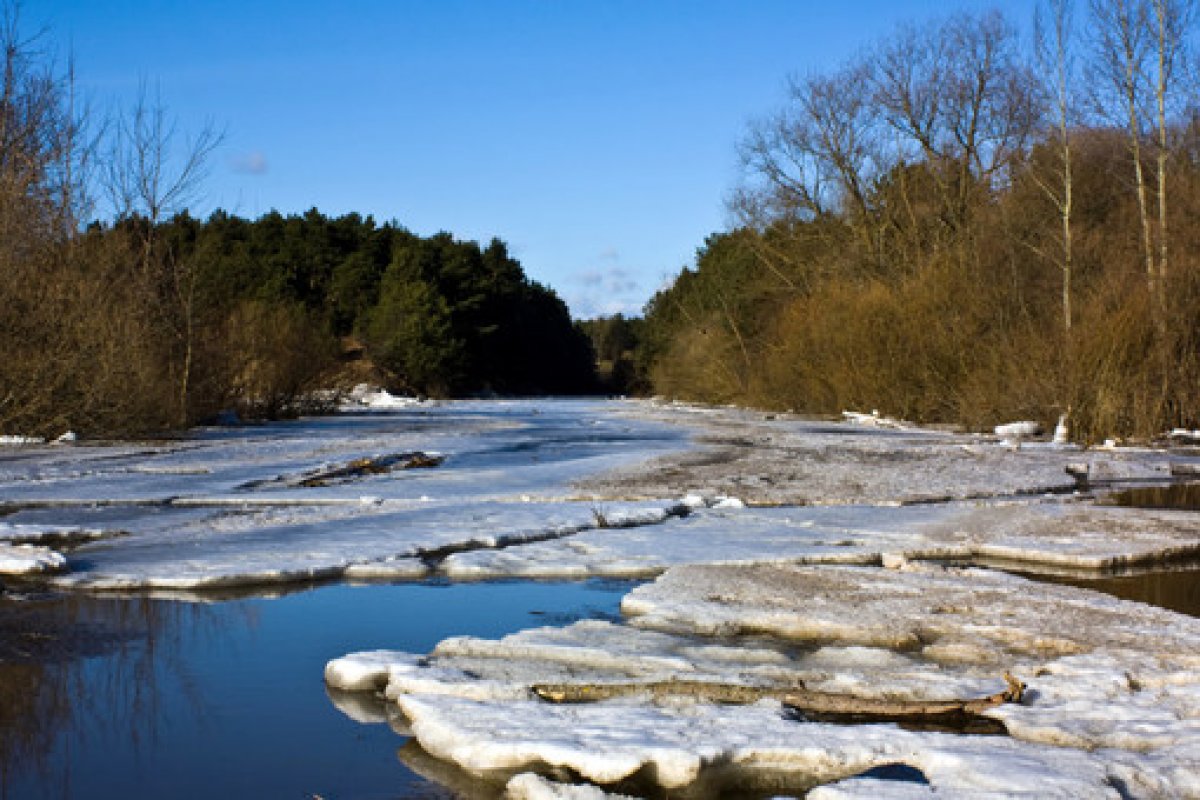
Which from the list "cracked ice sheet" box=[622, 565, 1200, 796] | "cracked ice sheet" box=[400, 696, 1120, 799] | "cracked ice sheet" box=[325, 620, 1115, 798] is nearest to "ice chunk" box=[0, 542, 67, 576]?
"cracked ice sheet" box=[325, 620, 1115, 798]

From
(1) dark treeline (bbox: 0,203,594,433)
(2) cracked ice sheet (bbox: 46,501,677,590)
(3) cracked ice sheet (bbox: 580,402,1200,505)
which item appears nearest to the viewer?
(2) cracked ice sheet (bbox: 46,501,677,590)

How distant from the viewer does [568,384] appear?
67438 mm

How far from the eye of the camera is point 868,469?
10.5m

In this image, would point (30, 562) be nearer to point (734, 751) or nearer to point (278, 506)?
point (278, 506)

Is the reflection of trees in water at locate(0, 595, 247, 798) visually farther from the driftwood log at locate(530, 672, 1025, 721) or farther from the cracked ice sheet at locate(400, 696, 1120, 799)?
the driftwood log at locate(530, 672, 1025, 721)

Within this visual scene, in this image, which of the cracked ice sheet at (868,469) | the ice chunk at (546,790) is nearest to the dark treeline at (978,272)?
the cracked ice sheet at (868,469)

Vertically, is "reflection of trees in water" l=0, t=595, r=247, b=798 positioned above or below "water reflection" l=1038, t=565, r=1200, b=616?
below

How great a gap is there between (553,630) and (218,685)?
1154mm

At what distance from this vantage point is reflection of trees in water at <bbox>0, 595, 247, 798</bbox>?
293cm

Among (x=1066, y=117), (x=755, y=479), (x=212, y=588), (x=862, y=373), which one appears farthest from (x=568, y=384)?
(x=212, y=588)

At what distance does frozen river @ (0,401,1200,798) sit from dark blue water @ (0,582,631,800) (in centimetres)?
1

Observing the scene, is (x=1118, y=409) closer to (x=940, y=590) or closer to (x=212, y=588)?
(x=940, y=590)

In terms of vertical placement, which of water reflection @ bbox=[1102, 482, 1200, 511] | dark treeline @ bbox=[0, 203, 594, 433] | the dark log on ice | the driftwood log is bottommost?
the driftwood log

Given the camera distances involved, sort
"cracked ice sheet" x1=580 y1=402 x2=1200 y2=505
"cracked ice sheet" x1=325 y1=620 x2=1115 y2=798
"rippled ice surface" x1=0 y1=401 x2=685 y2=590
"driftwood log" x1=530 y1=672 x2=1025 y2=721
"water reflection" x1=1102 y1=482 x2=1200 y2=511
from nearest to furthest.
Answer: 1. "cracked ice sheet" x1=325 y1=620 x2=1115 y2=798
2. "driftwood log" x1=530 y1=672 x2=1025 y2=721
3. "rippled ice surface" x1=0 y1=401 x2=685 y2=590
4. "water reflection" x1=1102 y1=482 x2=1200 y2=511
5. "cracked ice sheet" x1=580 y1=402 x2=1200 y2=505
